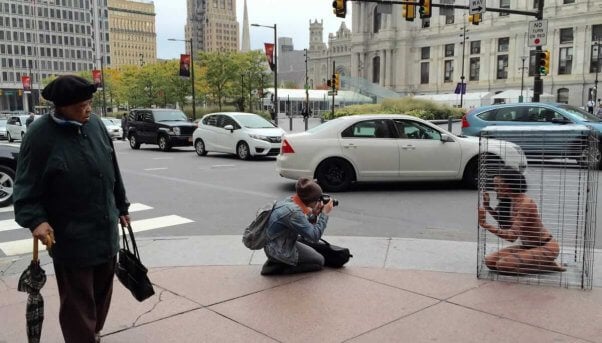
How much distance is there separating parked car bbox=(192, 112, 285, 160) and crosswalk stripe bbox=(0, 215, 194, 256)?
8960mm

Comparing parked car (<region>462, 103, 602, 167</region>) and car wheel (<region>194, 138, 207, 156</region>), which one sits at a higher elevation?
parked car (<region>462, 103, 602, 167</region>)

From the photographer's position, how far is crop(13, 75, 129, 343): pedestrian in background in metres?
3.11

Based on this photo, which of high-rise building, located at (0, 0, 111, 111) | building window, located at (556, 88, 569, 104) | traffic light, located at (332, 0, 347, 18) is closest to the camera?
traffic light, located at (332, 0, 347, 18)

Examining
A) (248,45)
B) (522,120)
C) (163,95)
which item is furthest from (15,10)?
(522,120)

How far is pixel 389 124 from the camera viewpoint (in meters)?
10.9

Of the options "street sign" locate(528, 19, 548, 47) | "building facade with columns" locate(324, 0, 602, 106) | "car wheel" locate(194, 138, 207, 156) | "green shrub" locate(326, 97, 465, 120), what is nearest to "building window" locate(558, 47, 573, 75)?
"building facade with columns" locate(324, 0, 602, 106)

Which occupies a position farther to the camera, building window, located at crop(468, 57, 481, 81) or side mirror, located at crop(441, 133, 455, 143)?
building window, located at crop(468, 57, 481, 81)

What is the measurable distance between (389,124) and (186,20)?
175 meters

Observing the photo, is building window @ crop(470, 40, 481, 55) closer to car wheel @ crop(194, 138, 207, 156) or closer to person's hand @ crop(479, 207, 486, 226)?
car wheel @ crop(194, 138, 207, 156)

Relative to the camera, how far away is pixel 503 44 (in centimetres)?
7981

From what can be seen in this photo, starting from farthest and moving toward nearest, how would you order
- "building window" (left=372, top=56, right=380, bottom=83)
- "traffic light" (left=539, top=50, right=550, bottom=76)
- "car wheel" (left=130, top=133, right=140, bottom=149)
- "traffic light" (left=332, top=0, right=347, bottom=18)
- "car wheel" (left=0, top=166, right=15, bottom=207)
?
"building window" (left=372, top=56, right=380, bottom=83) < "car wheel" (left=130, top=133, right=140, bottom=149) < "traffic light" (left=332, top=0, right=347, bottom=18) < "traffic light" (left=539, top=50, right=550, bottom=76) < "car wheel" (left=0, top=166, right=15, bottom=207)

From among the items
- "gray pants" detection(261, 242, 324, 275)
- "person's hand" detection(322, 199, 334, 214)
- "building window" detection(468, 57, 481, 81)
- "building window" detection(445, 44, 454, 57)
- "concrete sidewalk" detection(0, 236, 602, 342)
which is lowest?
"concrete sidewalk" detection(0, 236, 602, 342)

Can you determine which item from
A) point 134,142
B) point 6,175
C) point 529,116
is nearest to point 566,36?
point 529,116

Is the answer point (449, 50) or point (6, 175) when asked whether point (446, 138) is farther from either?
point (449, 50)
